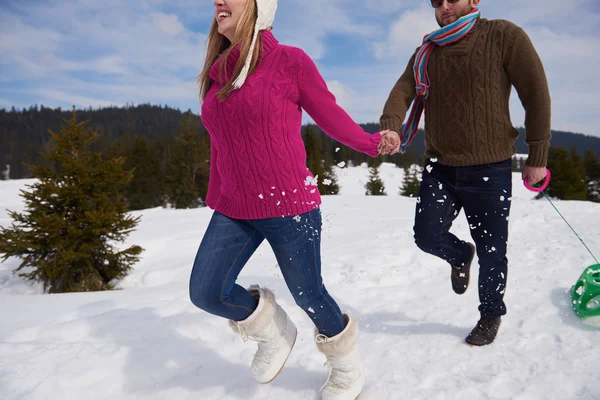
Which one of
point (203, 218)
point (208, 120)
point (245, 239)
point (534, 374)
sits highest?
point (208, 120)

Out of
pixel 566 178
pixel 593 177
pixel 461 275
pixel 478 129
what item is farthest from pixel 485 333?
pixel 593 177

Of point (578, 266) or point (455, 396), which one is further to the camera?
point (578, 266)

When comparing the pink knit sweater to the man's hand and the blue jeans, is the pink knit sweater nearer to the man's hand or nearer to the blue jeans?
the blue jeans

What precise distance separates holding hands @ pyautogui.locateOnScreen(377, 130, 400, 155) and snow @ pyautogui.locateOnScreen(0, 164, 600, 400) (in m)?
0.32

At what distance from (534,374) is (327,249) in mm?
4386

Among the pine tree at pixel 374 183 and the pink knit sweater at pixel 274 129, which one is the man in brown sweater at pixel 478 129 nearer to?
the pine tree at pixel 374 183

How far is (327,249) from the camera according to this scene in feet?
22.1

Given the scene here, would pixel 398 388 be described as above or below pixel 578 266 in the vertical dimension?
below

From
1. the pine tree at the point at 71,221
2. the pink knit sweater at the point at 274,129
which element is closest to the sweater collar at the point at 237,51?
the pink knit sweater at the point at 274,129

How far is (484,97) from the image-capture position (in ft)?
8.32

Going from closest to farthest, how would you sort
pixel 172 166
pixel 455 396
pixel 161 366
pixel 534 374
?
1. pixel 455 396
2. pixel 534 374
3. pixel 161 366
4. pixel 172 166

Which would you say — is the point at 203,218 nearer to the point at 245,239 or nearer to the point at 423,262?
the point at 423,262

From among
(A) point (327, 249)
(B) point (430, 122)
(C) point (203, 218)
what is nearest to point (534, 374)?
(B) point (430, 122)

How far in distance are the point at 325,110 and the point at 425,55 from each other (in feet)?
3.78
